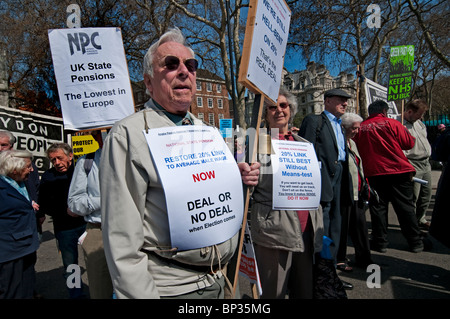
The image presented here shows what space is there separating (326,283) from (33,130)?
6225mm

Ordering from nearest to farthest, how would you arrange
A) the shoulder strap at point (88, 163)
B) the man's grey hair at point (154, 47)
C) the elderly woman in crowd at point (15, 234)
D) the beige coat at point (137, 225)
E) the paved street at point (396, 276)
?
the beige coat at point (137, 225), the man's grey hair at point (154, 47), the elderly woman in crowd at point (15, 234), the shoulder strap at point (88, 163), the paved street at point (396, 276)

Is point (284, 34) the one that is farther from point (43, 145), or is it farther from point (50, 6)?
point (50, 6)

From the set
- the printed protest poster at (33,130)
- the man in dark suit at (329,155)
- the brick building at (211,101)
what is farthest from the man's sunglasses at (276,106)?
→ the brick building at (211,101)

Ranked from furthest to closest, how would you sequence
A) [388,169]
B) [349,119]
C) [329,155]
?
[388,169] → [349,119] → [329,155]

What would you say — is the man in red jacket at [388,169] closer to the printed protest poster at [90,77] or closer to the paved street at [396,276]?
the paved street at [396,276]

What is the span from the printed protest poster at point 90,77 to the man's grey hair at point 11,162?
0.63 m

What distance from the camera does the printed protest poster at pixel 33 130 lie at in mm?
5633

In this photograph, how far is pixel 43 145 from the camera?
631 cm

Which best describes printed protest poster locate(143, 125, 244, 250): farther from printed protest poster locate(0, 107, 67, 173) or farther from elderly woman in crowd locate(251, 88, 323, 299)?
printed protest poster locate(0, 107, 67, 173)

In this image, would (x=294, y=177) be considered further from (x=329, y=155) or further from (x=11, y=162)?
(x=11, y=162)

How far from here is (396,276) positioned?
3.64m

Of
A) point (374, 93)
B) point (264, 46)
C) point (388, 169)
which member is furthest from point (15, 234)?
point (374, 93)
